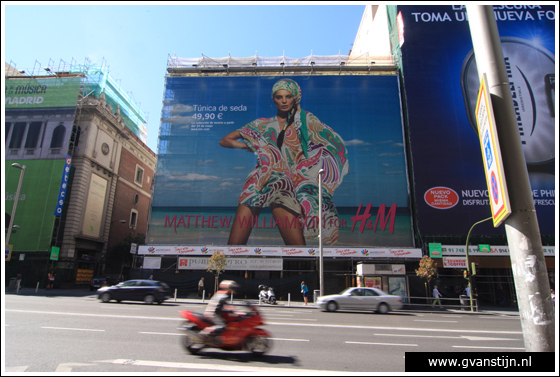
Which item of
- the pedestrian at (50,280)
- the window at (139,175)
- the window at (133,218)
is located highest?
the window at (139,175)

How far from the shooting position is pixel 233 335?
697cm

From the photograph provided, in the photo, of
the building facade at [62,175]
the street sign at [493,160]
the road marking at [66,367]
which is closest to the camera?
the street sign at [493,160]

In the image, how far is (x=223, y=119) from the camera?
113 feet

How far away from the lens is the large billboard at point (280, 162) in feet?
102

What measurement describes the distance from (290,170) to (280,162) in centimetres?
135

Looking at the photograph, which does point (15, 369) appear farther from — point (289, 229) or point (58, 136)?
point (58, 136)

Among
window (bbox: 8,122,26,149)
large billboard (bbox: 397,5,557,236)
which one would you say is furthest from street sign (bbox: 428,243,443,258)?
window (bbox: 8,122,26,149)

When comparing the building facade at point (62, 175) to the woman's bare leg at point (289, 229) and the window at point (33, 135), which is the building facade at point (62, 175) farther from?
the woman's bare leg at point (289, 229)

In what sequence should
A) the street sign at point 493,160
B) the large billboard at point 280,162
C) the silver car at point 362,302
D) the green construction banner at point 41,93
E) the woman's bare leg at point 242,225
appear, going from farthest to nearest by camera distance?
the green construction banner at point 41,93 < the large billboard at point 280,162 < the woman's bare leg at point 242,225 < the silver car at point 362,302 < the street sign at point 493,160

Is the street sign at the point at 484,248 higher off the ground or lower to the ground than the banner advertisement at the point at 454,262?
higher

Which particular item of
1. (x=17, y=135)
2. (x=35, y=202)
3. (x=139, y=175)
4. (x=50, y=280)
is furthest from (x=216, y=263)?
(x=139, y=175)

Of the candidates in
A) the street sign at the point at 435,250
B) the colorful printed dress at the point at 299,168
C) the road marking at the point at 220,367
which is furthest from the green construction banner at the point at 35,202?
the street sign at the point at 435,250

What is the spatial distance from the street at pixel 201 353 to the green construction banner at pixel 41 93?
98.7 feet

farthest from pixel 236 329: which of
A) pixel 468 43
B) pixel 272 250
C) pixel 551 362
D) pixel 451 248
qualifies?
pixel 468 43
